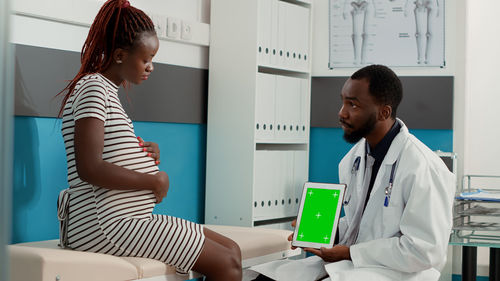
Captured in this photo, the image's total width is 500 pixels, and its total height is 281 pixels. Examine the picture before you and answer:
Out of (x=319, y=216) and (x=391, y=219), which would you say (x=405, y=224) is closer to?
(x=391, y=219)

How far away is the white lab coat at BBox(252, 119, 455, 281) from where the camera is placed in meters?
2.08

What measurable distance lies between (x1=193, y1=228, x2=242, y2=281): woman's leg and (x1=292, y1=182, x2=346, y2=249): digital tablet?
23cm

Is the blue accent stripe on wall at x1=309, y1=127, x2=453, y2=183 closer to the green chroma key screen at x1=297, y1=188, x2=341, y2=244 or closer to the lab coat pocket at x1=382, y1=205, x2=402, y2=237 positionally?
the green chroma key screen at x1=297, y1=188, x2=341, y2=244

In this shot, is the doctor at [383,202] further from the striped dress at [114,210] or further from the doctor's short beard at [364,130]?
the striped dress at [114,210]

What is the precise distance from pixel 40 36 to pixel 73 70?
229 millimetres

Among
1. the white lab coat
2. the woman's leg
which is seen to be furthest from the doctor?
the woman's leg

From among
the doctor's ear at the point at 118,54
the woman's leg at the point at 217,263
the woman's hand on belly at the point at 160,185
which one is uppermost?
the doctor's ear at the point at 118,54

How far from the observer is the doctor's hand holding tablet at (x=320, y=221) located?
225 cm

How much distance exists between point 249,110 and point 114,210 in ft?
5.68

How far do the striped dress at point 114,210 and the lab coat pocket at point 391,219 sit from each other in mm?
579

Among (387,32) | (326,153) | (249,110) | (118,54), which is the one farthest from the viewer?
(326,153)

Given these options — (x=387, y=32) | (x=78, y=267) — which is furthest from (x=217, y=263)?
(x=387, y=32)

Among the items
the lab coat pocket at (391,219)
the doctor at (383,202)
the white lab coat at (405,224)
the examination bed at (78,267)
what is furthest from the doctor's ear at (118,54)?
the lab coat pocket at (391,219)

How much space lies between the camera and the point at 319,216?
236cm
